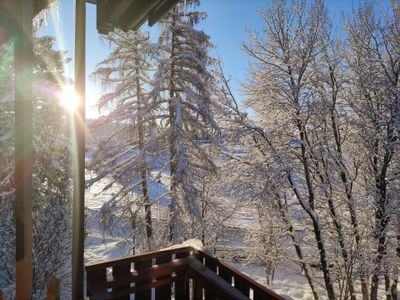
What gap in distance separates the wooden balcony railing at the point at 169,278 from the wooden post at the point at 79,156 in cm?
14

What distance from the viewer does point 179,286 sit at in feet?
8.41

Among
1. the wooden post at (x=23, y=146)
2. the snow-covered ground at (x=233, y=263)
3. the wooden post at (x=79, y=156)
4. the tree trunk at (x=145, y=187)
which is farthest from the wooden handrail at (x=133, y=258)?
the snow-covered ground at (x=233, y=263)

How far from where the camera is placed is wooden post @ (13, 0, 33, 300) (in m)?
1.71

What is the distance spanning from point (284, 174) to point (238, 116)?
2.12m

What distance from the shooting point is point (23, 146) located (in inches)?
69.3

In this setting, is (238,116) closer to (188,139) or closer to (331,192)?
(188,139)

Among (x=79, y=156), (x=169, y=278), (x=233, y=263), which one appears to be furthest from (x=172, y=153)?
(x=233, y=263)

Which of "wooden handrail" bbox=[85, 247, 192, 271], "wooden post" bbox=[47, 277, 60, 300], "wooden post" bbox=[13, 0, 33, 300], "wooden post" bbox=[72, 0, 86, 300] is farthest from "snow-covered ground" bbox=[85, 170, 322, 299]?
"wooden post" bbox=[47, 277, 60, 300]

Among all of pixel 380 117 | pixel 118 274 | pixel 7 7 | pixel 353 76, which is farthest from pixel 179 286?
pixel 353 76

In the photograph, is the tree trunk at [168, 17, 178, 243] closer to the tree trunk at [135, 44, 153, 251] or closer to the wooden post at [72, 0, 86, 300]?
the tree trunk at [135, 44, 153, 251]

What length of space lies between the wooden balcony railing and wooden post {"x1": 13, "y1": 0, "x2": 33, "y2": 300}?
0.54 m

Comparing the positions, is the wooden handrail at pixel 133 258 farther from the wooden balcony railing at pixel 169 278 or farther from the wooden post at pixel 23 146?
the wooden post at pixel 23 146

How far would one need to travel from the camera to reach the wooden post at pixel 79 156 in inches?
78.5

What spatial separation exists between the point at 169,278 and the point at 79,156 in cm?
135
